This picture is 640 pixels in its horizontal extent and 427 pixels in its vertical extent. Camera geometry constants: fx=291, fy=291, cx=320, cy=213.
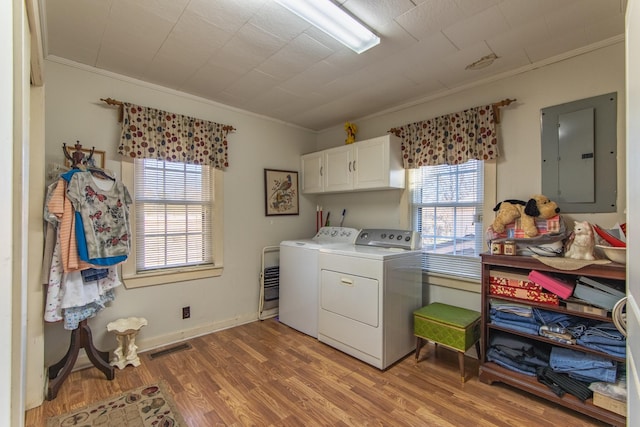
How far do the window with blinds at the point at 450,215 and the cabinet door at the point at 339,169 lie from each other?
2.30 ft

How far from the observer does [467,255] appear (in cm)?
272

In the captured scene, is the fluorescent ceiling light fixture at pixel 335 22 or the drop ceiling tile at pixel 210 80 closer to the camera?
the fluorescent ceiling light fixture at pixel 335 22

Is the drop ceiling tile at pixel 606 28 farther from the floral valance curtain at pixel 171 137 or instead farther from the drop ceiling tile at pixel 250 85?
the floral valance curtain at pixel 171 137

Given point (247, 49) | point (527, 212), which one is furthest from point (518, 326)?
point (247, 49)

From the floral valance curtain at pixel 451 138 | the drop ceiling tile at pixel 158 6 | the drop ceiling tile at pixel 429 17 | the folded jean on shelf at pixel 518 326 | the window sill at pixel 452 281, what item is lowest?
the folded jean on shelf at pixel 518 326

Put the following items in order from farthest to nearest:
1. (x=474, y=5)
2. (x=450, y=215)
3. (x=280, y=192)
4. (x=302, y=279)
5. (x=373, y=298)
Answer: (x=280, y=192) → (x=302, y=279) → (x=450, y=215) → (x=373, y=298) → (x=474, y=5)

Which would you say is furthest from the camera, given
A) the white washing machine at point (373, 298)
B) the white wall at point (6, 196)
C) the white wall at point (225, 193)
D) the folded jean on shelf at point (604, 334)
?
the white washing machine at point (373, 298)

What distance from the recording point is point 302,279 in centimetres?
318

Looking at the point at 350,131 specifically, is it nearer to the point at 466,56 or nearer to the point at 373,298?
the point at 466,56

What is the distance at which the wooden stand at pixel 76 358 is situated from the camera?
2.09 meters

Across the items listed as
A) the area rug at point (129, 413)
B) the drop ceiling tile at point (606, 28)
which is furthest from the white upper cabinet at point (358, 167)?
the area rug at point (129, 413)

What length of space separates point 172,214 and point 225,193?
58 cm

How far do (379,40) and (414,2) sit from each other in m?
0.33

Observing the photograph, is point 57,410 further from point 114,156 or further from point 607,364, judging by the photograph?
point 607,364
